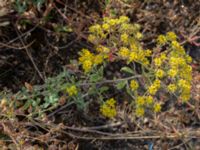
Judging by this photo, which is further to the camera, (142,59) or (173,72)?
(142,59)

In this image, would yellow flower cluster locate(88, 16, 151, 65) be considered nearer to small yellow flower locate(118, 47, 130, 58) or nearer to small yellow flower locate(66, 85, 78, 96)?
small yellow flower locate(118, 47, 130, 58)

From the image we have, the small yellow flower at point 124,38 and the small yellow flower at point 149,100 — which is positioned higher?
the small yellow flower at point 124,38

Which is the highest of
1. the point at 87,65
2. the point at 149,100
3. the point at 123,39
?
the point at 123,39

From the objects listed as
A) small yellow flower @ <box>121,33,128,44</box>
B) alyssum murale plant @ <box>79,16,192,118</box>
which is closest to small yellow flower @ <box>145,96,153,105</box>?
alyssum murale plant @ <box>79,16,192,118</box>

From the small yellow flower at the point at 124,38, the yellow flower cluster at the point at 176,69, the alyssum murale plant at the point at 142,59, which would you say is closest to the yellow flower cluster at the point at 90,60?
the alyssum murale plant at the point at 142,59

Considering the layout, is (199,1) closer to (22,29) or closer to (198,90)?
(198,90)

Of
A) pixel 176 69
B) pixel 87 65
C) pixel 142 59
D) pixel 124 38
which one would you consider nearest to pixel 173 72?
pixel 176 69

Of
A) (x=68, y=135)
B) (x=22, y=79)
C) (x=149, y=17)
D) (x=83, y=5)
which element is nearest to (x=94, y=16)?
(x=83, y=5)

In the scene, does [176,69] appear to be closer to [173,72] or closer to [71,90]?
[173,72]

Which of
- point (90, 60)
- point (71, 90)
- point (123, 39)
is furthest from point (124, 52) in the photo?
point (71, 90)

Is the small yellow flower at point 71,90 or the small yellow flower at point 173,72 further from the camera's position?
the small yellow flower at point 71,90

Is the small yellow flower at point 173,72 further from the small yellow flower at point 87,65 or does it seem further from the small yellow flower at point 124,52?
the small yellow flower at point 87,65

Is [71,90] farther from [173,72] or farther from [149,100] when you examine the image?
[173,72]

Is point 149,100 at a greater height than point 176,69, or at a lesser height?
lesser
